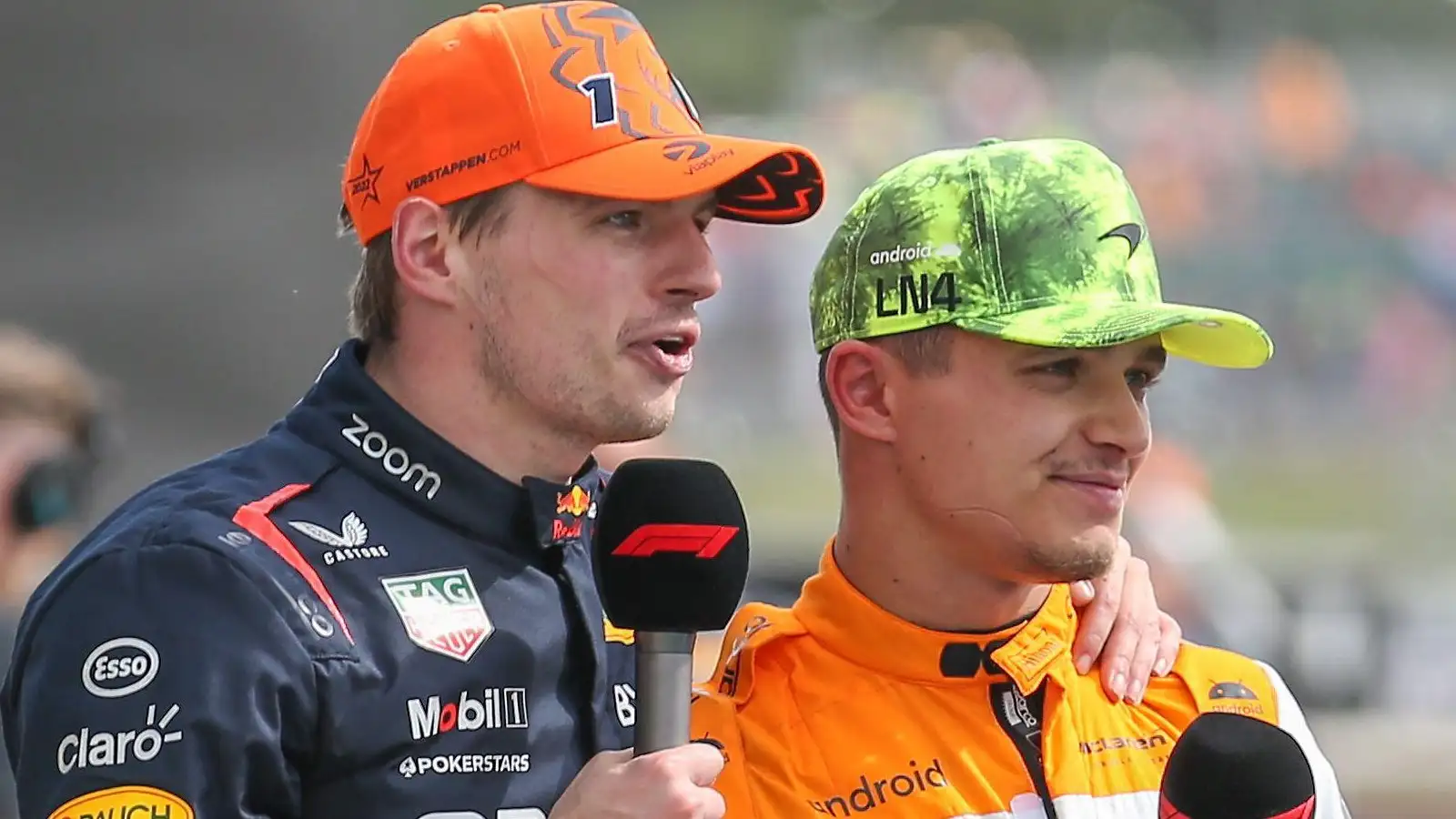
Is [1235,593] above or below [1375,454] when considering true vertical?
below

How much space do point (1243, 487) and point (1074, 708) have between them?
2.95m

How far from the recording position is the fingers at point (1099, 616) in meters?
1.95

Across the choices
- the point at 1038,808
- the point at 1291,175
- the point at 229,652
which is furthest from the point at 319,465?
the point at 1291,175

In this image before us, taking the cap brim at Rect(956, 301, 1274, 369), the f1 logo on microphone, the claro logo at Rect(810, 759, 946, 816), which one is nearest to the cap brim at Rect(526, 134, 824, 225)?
the cap brim at Rect(956, 301, 1274, 369)

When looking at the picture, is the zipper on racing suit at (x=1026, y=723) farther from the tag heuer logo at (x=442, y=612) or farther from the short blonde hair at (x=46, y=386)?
the short blonde hair at (x=46, y=386)

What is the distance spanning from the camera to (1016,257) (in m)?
1.89

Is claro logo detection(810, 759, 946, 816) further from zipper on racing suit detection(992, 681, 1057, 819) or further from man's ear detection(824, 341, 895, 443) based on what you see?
man's ear detection(824, 341, 895, 443)

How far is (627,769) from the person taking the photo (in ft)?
4.66

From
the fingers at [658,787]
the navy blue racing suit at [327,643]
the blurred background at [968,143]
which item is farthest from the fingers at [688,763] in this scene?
the blurred background at [968,143]

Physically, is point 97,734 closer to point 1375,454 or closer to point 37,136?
point 37,136

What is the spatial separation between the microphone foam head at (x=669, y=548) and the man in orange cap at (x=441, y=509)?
125 millimetres

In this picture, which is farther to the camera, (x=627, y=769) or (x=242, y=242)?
(x=242, y=242)

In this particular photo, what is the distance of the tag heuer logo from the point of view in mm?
1659

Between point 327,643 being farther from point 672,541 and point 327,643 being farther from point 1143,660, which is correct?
point 1143,660
